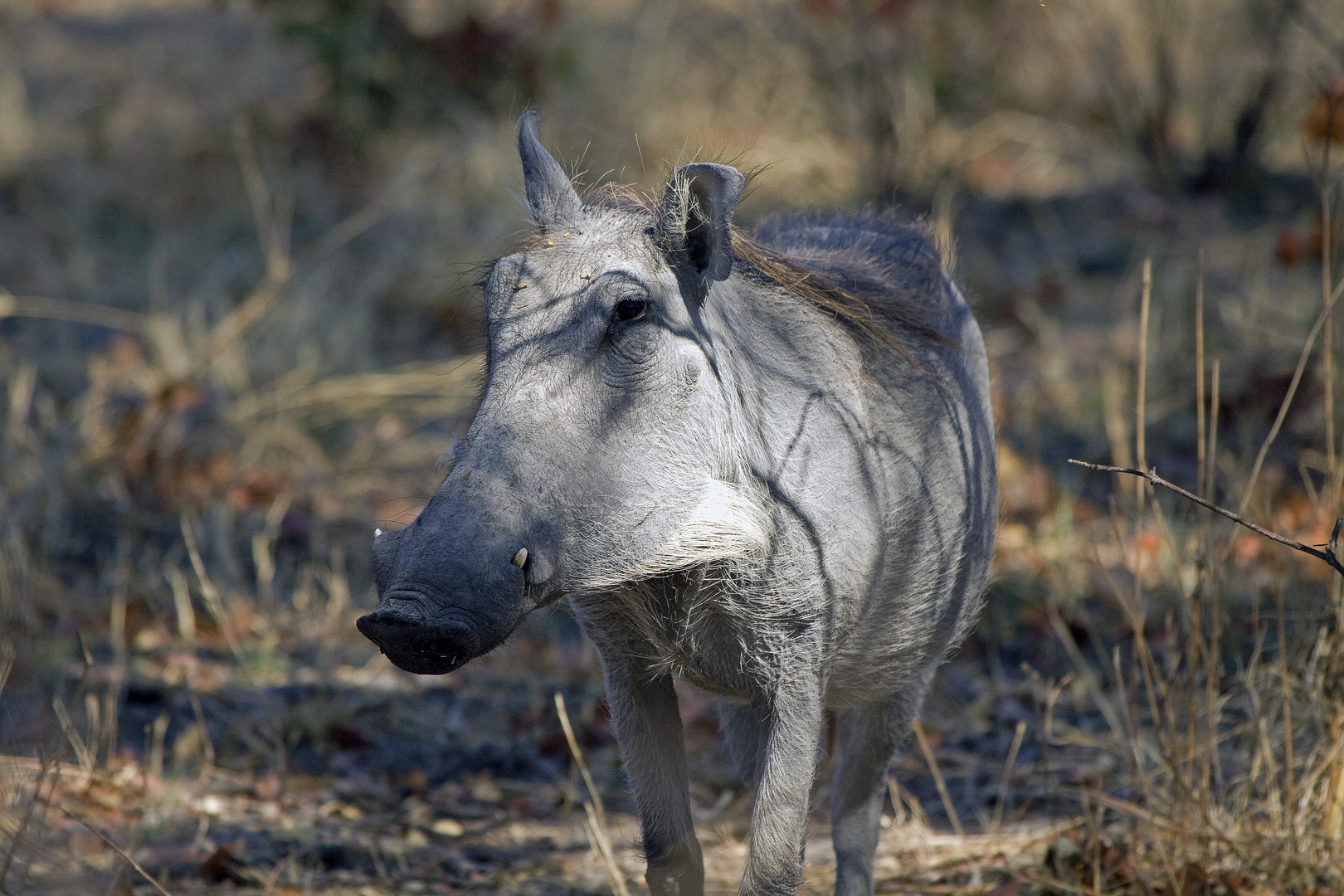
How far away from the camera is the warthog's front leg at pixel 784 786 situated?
243 cm

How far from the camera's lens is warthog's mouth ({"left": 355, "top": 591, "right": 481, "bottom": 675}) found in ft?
6.14

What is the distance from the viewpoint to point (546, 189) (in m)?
2.45

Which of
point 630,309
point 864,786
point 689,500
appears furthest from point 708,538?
point 864,786

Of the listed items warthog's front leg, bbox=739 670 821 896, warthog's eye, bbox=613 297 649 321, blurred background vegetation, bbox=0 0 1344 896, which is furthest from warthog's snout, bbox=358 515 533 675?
blurred background vegetation, bbox=0 0 1344 896

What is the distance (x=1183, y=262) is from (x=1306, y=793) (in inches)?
189

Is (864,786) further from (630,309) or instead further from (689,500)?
(630,309)

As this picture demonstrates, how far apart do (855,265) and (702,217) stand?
0.78m

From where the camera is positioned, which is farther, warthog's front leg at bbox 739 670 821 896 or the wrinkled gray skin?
warthog's front leg at bbox 739 670 821 896

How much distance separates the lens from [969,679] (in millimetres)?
4367

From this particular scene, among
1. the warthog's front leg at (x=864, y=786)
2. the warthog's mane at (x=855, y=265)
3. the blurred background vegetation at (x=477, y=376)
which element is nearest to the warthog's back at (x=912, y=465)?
the warthog's mane at (x=855, y=265)

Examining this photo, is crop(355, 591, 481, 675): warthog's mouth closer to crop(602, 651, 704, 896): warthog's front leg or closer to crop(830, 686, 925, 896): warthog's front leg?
crop(602, 651, 704, 896): warthog's front leg

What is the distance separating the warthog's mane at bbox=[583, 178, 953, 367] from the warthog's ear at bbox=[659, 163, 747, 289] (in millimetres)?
62

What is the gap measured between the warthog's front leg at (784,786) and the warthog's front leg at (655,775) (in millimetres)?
189

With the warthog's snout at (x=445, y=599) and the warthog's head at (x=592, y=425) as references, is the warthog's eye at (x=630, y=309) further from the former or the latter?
the warthog's snout at (x=445, y=599)
